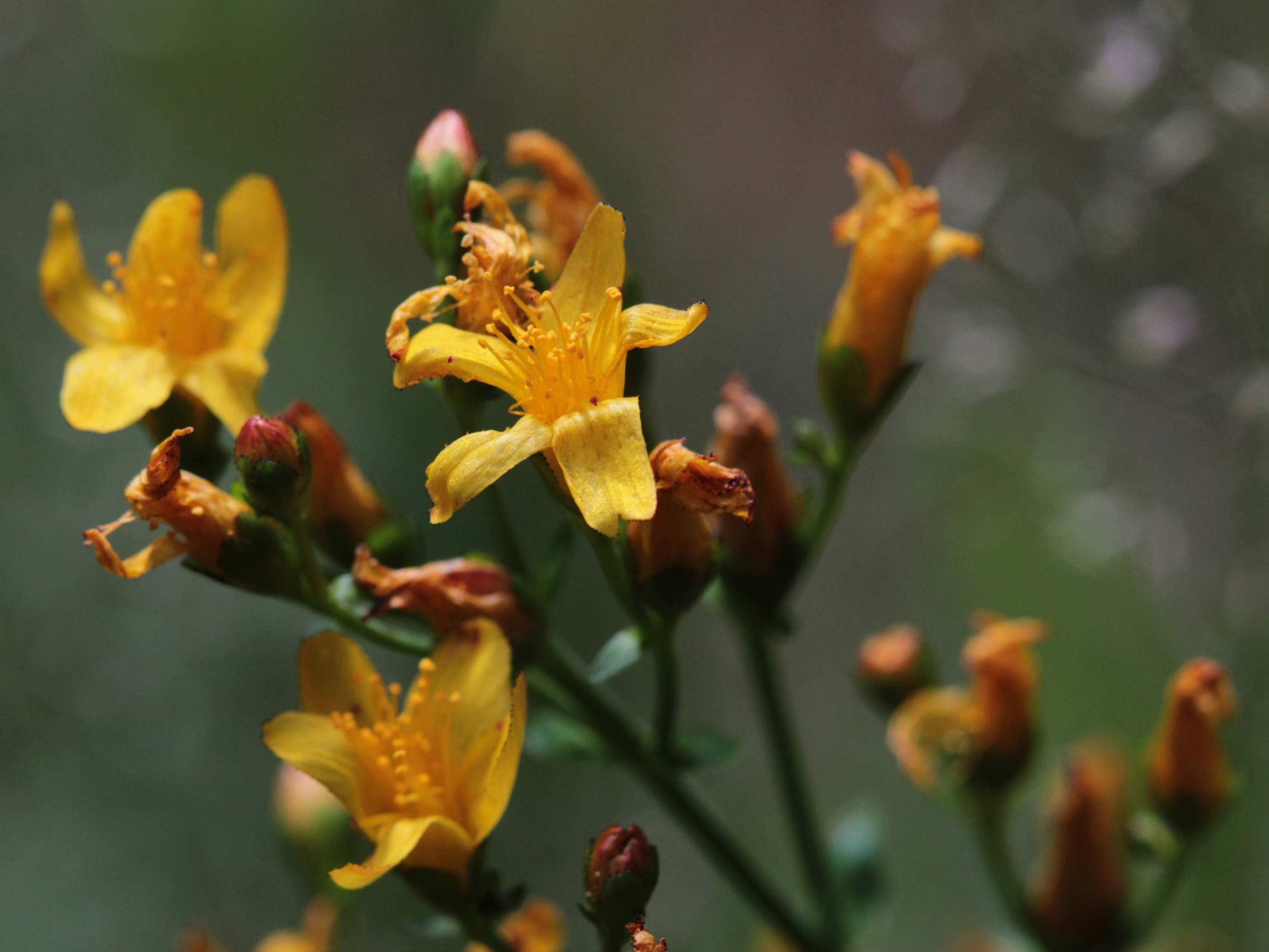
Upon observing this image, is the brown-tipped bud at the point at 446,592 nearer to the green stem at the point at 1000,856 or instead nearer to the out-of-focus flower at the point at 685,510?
the out-of-focus flower at the point at 685,510

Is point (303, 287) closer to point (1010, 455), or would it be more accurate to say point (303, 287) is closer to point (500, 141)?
point (500, 141)

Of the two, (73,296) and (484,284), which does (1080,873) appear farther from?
(73,296)

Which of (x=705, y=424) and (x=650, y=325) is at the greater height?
(x=650, y=325)

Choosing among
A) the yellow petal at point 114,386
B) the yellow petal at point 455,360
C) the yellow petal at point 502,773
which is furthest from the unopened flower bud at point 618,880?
the yellow petal at point 114,386

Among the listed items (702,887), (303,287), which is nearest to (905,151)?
(303,287)

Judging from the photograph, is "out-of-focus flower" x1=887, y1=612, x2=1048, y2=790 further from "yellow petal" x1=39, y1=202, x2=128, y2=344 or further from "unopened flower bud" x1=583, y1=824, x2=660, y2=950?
"yellow petal" x1=39, y1=202, x2=128, y2=344

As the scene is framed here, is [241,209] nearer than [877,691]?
Yes

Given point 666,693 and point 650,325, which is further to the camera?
point 666,693

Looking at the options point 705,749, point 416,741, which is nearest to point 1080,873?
point 705,749
